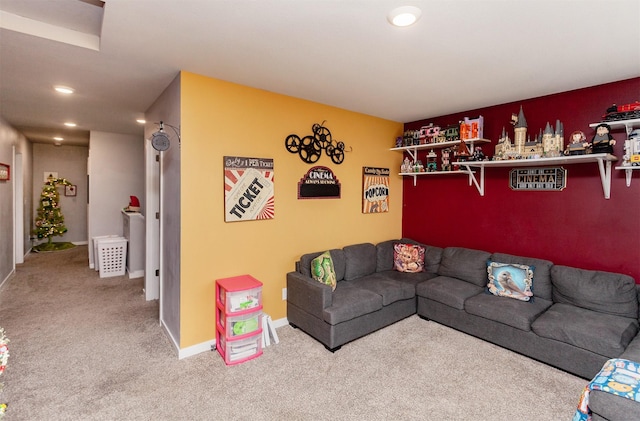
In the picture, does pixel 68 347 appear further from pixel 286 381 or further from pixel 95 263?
pixel 95 263

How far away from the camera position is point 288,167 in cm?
337

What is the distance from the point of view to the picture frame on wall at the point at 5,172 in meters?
4.34

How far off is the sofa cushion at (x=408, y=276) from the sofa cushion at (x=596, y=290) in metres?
1.24

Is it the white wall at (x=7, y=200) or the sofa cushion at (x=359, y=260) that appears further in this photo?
the white wall at (x=7, y=200)

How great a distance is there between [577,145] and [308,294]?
2786 mm

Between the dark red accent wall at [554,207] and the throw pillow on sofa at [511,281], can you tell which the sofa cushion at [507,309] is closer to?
the throw pillow on sofa at [511,281]

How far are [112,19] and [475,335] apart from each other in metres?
3.79

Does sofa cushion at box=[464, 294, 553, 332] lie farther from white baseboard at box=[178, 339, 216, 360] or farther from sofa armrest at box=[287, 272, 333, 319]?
white baseboard at box=[178, 339, 216, 360]

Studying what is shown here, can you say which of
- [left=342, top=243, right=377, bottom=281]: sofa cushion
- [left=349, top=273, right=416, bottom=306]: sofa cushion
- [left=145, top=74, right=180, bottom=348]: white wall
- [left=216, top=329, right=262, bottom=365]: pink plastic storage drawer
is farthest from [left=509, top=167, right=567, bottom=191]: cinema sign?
[left=145, top=74, right=180, bottom=348]: white wall

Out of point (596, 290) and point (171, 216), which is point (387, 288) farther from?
point (171, 216)

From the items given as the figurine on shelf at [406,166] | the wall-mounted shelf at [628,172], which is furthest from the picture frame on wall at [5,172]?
the wall-mounted shelf at [628,172]

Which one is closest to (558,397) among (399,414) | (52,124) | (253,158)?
(399,414)

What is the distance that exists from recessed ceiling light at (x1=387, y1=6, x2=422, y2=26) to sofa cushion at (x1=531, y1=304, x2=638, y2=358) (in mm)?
2545

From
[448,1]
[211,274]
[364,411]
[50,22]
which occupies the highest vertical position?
[50,22]
